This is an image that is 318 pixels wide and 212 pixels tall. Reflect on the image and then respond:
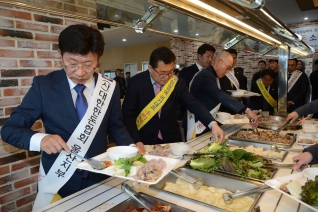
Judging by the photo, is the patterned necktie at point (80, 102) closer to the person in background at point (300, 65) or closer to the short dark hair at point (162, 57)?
the short dark hair at point (162, 57)

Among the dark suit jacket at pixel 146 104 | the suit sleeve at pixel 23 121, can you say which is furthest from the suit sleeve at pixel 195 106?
the suit sleeve at pixel 23 121

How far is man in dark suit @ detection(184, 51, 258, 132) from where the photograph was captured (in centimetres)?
288

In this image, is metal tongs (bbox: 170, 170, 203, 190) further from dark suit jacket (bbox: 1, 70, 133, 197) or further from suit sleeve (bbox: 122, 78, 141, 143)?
suit sleeve (bbox: 122, 78, 141, 143)

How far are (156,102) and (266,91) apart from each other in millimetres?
3116

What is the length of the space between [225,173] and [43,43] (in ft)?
6.42

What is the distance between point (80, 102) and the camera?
1.72m

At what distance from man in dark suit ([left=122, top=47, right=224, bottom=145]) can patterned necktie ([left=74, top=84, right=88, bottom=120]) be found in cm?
76

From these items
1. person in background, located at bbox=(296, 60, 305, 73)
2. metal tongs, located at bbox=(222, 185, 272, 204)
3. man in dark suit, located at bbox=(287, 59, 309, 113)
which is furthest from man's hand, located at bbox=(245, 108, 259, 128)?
person in background, located at bbox=(296, 60, 305, 73)

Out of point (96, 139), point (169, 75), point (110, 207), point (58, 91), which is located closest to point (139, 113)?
point (169, 75)

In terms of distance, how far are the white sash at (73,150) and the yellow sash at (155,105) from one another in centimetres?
76

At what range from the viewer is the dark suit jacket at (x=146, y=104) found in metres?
2.52

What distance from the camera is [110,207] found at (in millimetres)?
1254

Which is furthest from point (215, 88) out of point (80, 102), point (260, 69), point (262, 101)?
point (260, 69)

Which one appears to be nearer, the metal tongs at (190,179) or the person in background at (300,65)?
the metal tongs at (190,179)
